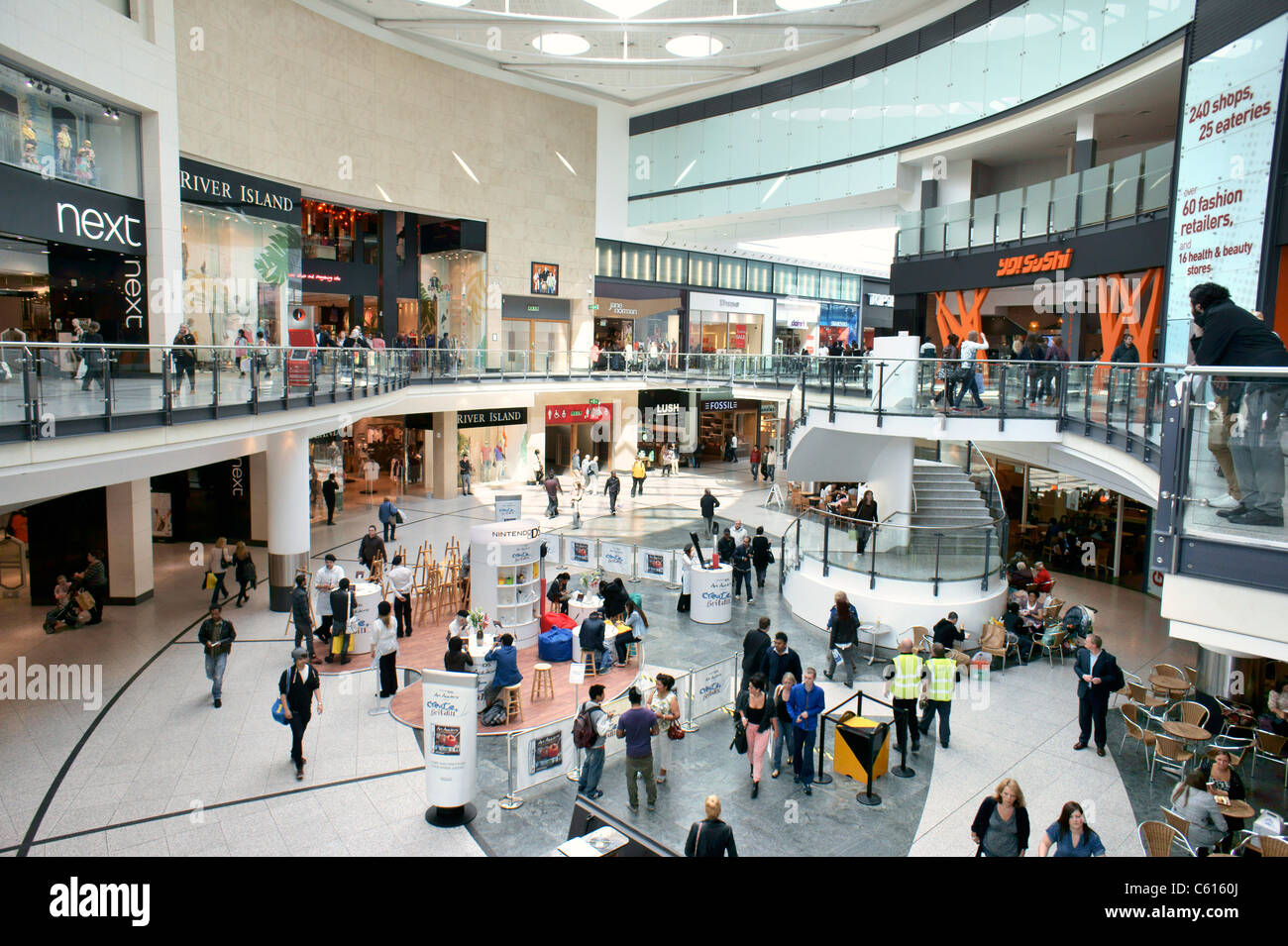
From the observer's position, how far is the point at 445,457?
29.0 m

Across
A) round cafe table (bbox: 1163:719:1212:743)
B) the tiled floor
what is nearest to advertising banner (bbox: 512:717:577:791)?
the tiled floor

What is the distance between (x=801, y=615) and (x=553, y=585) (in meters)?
4.77

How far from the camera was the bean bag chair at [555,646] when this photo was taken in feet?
42.2

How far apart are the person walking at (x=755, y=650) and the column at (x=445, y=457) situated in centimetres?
2009

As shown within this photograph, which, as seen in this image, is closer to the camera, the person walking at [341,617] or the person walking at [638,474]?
the person walking at [341,617]

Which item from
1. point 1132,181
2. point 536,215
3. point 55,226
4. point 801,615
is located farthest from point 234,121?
point 1132,181

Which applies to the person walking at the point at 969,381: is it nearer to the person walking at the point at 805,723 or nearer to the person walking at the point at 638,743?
the person walking at the point at 805,723

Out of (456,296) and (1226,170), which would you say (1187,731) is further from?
(456,296)

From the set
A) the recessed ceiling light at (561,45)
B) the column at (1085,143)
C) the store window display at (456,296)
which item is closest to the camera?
the column at (1085,143)

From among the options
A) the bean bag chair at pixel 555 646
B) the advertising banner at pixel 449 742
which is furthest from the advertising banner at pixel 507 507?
the advertising banner at pixel 449 742

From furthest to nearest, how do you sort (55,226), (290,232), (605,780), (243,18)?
(290,232) → (243,18) → (55,226) → (605,780)

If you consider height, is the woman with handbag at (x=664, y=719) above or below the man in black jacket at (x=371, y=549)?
below
